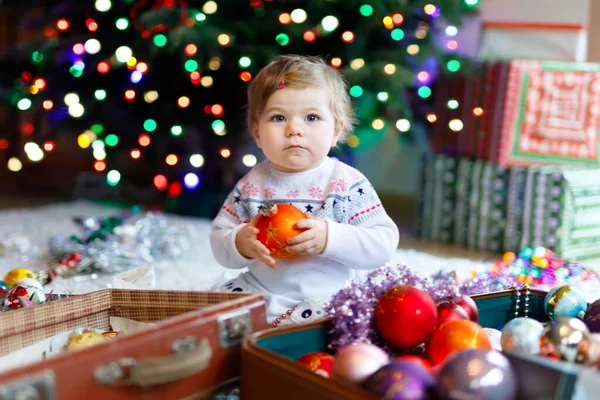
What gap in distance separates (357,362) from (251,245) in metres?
0.37

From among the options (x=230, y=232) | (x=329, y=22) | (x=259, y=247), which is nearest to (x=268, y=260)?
(x=259, y=247)

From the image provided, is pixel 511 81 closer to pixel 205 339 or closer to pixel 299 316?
pixel 299 316

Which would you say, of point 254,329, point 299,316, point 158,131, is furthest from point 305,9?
point 254,329

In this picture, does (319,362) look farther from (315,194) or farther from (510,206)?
(510,206)

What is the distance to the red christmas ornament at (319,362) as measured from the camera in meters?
0.89

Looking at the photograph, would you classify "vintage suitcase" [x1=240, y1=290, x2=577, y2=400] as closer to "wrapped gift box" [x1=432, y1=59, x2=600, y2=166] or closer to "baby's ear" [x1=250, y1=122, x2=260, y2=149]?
"baby's ear" [x1=250, y1=122, x2=260, y2=149]

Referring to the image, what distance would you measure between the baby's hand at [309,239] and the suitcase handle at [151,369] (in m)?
0.35

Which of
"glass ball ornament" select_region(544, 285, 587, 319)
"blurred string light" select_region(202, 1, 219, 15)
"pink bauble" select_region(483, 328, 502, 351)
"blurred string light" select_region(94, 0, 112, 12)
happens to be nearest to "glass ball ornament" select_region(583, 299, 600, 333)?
"glass ball ornament" select_region(544, 285, 587, 319)

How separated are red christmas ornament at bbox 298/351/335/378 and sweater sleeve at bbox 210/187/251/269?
32cm

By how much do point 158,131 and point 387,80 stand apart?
82cm

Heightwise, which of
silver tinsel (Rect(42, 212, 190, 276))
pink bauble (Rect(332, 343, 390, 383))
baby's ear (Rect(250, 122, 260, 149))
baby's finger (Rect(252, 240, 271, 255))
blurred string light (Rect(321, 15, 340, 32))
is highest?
blurred string light (Rect(321, 15, 340, 32))

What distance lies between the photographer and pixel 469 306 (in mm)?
1037

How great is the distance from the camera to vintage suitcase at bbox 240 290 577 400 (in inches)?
27.3

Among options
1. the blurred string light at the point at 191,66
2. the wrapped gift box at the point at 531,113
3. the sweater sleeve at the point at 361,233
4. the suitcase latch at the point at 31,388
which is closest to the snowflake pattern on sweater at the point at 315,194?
the sweater sleeve at the point at 361,233
